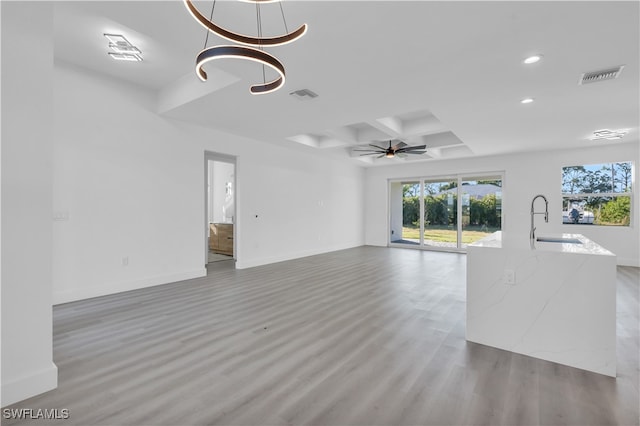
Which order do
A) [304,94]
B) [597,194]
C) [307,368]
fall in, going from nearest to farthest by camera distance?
[307,368]
[304,94]
[597,194]

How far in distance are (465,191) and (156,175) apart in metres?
7.92

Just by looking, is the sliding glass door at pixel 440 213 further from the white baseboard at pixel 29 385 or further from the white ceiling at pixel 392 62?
the white baseboard at pixel 29 385

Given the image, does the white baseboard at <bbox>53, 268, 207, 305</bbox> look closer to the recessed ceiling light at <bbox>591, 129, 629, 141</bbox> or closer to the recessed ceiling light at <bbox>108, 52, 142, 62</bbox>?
the recessed ceiling light at <bbox>108, 52, 142, 62</bbox>

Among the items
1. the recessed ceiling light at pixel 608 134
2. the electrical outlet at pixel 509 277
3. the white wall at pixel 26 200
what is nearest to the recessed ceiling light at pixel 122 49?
the white wall at pixel 26 200

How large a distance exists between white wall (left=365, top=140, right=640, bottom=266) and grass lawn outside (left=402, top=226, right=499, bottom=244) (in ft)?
2.24

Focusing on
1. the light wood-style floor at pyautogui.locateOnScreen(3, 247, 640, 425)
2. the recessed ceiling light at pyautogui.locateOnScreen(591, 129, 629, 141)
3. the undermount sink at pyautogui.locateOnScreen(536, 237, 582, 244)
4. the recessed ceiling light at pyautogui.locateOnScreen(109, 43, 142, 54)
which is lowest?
the light wood-style floor at pyautogui.locateOnScreen(3, 247, 640, 425)

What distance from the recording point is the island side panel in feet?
7.38

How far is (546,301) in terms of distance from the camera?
2.45 m

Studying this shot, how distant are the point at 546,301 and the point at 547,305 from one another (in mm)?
31

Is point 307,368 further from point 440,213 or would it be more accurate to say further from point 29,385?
point 440,213

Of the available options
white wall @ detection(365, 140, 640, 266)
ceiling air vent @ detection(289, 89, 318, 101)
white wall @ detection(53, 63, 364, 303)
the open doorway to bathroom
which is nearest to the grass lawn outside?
white wall @ detection(365, 140, 640, 266)

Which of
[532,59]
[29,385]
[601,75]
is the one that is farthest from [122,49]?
[601,75]

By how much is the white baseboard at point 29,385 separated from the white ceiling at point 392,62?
2725mm

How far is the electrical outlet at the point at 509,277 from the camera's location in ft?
8.47
